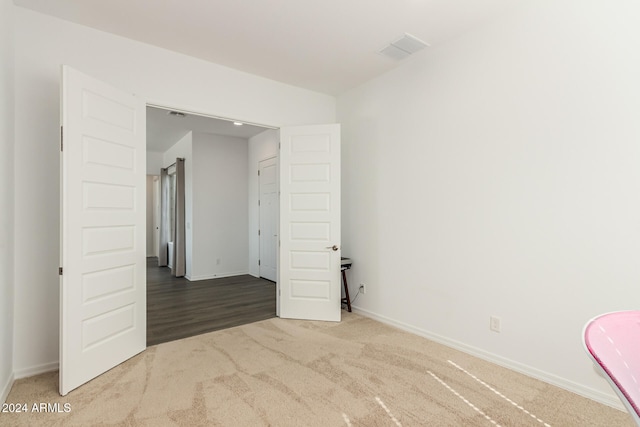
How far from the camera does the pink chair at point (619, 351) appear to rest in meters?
0.86

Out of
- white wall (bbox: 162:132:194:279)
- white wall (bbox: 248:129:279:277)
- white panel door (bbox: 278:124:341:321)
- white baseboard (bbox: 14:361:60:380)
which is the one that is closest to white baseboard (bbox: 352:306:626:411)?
white panel door (bbox: 278:124:341:321)

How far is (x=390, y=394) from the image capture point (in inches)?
85.0

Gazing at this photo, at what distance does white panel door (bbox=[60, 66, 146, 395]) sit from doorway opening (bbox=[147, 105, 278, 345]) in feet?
7.00

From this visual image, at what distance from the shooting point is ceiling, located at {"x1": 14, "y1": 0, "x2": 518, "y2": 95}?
2.44 metres

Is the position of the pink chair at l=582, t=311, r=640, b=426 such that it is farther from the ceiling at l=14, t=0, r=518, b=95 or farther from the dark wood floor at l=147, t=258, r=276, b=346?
the dark wood floor at l=147, t=258, r=276, b=346

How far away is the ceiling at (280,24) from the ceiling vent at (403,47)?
0.17ft

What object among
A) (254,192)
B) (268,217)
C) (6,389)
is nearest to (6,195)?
(6,389)

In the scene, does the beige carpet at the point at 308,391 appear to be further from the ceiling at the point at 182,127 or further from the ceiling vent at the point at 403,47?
the ceiling at the point at 182,127

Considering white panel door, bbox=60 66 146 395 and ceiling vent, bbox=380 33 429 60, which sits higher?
ceiling vent, bbox=380 33 429 60

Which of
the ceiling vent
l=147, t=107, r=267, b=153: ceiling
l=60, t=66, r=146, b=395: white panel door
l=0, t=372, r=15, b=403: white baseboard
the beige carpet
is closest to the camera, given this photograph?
the beige carpet

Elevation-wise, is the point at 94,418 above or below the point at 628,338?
below

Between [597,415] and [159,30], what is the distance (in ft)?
14.5

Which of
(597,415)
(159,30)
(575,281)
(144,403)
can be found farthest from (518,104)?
(144,403)

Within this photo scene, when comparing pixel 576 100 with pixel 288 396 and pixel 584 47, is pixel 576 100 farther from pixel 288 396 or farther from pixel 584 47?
pixel 288 396
